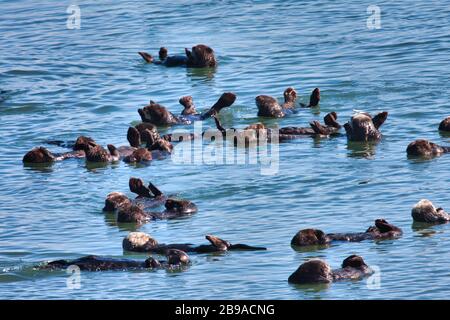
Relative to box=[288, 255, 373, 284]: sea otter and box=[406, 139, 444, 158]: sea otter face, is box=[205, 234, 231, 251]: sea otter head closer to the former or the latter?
box=[288, 255, 373, 284]: sea otter

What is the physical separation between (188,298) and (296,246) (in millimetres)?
2009

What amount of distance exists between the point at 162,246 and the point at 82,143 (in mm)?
5404

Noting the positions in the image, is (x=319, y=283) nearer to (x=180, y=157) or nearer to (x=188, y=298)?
(x=188, y=298)

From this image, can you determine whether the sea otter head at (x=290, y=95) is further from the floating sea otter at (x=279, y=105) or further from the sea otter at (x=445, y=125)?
the sea otter at (x=445, y=125)

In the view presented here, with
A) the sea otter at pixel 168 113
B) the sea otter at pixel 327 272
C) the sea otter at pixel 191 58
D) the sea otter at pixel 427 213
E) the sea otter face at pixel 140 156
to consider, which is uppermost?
the sea otter at pixel 191 58

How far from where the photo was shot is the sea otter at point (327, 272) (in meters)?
13.3

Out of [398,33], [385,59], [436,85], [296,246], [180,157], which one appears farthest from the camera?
[398,33]

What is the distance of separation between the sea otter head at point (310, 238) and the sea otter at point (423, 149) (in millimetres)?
4133

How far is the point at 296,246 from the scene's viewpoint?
14734 mm

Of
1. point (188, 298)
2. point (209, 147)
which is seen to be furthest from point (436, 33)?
point (188, 298)

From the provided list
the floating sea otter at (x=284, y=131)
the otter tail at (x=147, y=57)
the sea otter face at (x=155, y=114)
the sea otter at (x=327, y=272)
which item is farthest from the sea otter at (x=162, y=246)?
the otter tail at (x=147, y=57)

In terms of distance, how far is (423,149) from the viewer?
60.3ft

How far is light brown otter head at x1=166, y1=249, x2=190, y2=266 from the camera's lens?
1415 centimetres

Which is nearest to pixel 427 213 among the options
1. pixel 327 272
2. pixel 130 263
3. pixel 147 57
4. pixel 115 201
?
pixel 327 272
